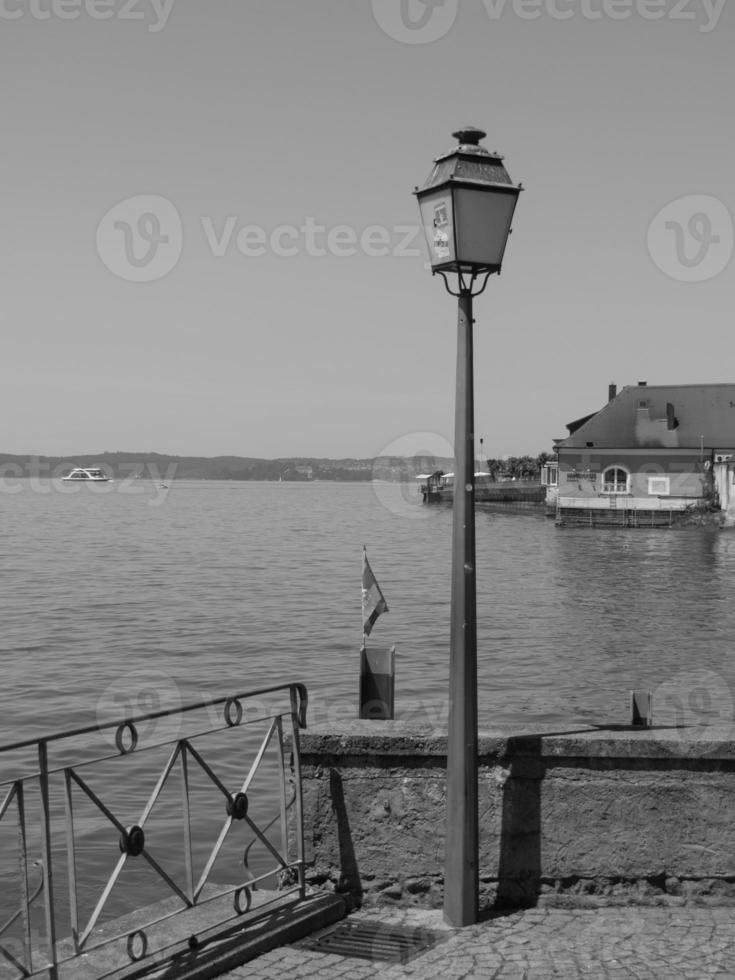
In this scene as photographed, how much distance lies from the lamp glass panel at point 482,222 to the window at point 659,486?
72.8m

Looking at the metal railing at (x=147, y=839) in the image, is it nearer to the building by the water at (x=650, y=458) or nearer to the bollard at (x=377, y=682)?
the bollard at (x=377, y=682)

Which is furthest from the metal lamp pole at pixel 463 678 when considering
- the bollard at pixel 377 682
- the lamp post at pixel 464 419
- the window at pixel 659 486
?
the window at pixel 659 486

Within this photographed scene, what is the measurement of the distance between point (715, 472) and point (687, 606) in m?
38.1

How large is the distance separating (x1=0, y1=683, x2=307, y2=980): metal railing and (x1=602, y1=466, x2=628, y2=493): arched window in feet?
199

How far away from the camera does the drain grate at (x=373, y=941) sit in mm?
6137

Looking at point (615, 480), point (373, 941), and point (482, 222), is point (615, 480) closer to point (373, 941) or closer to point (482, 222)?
point (482, 222)

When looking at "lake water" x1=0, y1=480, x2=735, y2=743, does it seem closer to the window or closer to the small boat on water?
the window

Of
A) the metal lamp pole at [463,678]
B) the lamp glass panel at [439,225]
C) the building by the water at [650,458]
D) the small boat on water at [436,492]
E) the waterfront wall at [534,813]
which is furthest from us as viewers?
the small boat on water at [436,492]

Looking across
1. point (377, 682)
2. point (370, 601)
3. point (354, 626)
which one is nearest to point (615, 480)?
point (354, 626)

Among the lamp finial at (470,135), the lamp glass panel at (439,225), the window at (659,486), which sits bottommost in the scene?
the window at (659,486)

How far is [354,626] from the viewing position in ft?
113

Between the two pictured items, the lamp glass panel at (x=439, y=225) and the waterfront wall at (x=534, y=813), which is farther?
the lamp glass panel at (x=439, y=225)

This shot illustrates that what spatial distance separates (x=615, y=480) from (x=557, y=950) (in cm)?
7527

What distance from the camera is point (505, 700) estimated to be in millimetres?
22312
